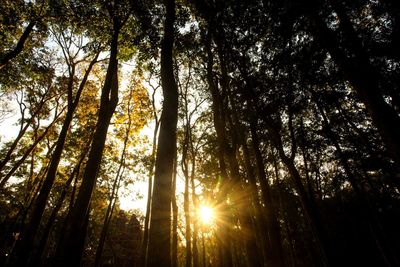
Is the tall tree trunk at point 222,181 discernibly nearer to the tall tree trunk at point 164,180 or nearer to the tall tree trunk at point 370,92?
the tall tree trunk at point 370,92

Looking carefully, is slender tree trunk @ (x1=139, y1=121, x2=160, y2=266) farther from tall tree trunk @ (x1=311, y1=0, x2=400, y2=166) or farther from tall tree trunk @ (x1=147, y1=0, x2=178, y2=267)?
tall tree trunk @ (x1=311, y1=0, x2=400, y2=166)

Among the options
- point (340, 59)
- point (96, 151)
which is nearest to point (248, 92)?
point (340, 59)

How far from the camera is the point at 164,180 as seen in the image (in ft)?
15.0

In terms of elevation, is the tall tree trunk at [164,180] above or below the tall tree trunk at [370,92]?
below

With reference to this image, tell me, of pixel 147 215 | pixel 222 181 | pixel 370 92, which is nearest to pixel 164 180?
pixel 370 92

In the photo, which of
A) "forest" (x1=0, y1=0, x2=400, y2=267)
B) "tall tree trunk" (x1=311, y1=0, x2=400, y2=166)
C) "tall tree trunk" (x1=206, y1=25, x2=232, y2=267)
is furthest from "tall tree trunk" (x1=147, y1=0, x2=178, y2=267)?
"tall tree trunk" (x1=206, y1=25, x2=232, y2=267)

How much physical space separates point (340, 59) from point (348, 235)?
1238 inches

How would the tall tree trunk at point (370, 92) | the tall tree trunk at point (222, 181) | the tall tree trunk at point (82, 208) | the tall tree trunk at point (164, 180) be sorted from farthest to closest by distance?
the tall tree trunk at point (222, 181) < the tall tree trunk at point (82, 208) < the tall tree trunk at point (370, 92) < the tall tree trunk at point (164, 180)

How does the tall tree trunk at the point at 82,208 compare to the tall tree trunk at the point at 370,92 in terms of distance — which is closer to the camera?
the tall tree trunk at the point at 370,92

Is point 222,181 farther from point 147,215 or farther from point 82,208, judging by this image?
point 82,208

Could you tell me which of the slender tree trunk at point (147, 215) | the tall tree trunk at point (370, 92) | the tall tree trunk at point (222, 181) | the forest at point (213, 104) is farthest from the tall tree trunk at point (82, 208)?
the tall tree trunk at point (370, 92)

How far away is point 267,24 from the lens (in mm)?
13195

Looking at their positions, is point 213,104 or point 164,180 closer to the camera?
point 164,180

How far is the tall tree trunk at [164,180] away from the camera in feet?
13.1
